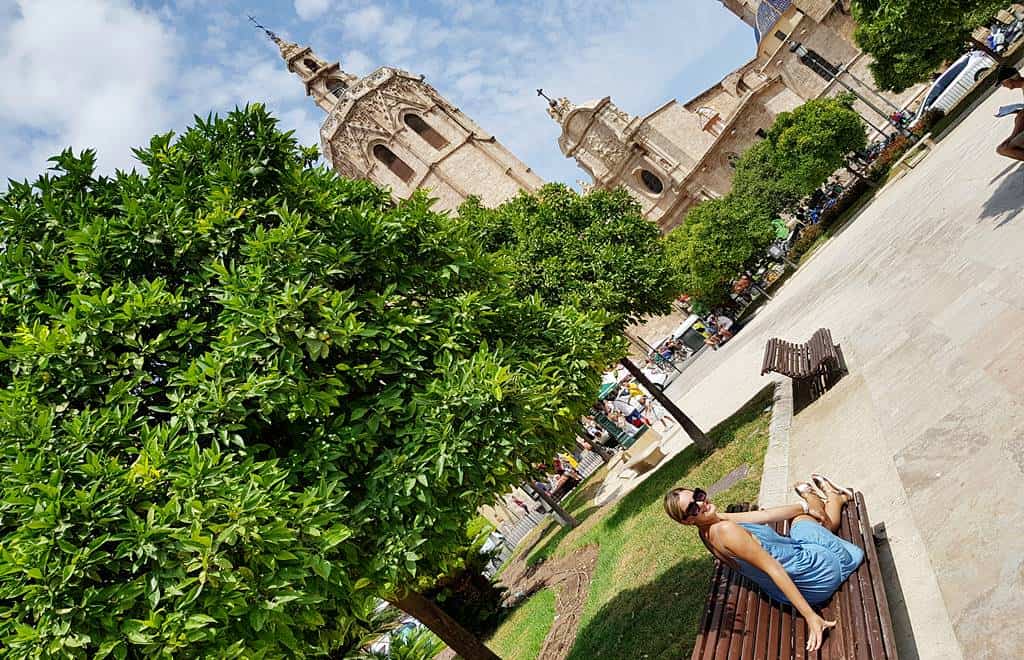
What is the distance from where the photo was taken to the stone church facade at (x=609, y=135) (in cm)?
A: 4216

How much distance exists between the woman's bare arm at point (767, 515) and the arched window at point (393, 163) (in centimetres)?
4175

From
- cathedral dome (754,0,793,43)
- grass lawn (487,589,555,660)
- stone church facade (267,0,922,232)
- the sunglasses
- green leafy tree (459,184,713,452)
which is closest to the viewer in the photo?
the sunglasses

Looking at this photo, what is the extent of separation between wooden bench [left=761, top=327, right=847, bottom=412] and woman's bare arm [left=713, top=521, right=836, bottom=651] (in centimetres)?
524

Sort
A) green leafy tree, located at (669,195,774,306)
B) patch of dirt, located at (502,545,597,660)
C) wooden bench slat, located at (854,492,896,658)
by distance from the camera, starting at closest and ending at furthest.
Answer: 1. wooden bench slat, located at (854,492,896,658)
2. patch of dirt, located at (502,545,597,660)
3. green leafy tree, located at (669,195,774,306)

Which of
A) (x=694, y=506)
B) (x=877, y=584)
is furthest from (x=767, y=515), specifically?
(x=877, y=584)

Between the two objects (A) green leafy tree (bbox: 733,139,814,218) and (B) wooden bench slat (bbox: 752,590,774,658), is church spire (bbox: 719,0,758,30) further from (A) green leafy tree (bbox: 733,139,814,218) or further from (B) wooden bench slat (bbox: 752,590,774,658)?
(B) wooden bench slat (bbox: 752,590,774,658)

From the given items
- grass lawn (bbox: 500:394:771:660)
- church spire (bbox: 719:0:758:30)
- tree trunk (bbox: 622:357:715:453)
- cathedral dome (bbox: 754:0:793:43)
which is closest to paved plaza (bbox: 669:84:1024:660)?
grass lawn (bbox: 500:394:771:660)

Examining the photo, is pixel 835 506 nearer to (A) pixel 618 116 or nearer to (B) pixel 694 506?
(B) pixel 694 506

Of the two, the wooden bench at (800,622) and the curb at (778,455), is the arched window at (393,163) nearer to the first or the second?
the curb at (778,455)

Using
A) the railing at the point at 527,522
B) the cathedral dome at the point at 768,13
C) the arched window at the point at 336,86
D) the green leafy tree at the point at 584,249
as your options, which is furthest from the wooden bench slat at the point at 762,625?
the cathedral dome at the point at 768,13

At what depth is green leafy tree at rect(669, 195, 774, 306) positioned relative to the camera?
32719 millimetres

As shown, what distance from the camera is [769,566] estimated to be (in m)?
3.88

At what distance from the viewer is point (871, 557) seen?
13.5 feet

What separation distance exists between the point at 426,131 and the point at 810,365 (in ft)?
128
